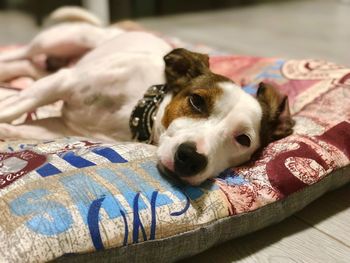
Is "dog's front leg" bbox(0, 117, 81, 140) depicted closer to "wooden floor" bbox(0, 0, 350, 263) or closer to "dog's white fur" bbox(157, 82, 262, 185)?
"dog's white fur" bbox(157, 82, 262, 185)

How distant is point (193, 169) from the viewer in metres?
1.32

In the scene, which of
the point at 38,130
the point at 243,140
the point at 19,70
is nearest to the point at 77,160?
the point at 243,140

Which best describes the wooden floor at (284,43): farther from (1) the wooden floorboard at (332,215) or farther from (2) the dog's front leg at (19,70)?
(2) the dog's front leg at (19,70)

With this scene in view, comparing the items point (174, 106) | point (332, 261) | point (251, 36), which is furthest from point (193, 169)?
point (251, 36)

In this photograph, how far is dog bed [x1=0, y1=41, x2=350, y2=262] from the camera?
1.07 metres

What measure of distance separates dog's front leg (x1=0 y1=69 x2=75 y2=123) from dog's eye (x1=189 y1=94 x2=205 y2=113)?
578mm

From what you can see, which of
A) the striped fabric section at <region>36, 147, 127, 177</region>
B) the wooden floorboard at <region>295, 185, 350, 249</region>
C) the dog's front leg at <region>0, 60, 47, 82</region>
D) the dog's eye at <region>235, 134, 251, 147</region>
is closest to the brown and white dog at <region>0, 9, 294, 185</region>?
the dog's eye at <region>235, 134, 251, 147</region>

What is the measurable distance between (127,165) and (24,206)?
34 cm

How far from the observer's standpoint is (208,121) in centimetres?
145

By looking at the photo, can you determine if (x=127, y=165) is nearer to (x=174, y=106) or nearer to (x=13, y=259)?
(x=174, y=106)

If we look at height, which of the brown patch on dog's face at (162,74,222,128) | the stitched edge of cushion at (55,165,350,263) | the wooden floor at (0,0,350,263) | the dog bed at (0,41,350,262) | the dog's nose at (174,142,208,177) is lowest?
the wooden floor at (0,0,350,263)

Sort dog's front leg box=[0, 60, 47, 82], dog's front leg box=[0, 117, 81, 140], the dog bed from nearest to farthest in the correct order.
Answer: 1. the dog bed
2. dog's front leg box=[0, 117, 81, 140]
3. dog's front leg box=[0, 60, 47, 82]

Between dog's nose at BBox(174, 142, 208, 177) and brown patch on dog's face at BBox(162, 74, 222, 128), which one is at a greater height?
brown patch on dog's face at BBox(162, 74, 222, 128)

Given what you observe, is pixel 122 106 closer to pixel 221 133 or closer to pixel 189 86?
pixel 189 86
